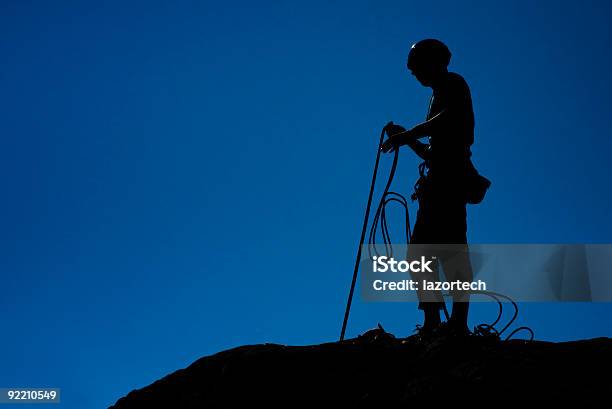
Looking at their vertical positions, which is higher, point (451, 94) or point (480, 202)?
point (451, 94)

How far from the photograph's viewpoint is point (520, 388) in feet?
19.0

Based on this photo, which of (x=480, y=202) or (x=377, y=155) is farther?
(x=377, y=155)

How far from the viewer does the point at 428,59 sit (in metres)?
7.95

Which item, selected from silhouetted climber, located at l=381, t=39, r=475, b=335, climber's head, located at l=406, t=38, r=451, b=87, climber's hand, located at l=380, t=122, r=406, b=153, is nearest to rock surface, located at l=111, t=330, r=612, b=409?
silhouetted climber, located at l=381, t=39, r=475, b=335

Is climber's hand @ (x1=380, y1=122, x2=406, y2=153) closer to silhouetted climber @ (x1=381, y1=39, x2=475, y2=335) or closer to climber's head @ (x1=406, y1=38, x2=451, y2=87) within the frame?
silhouetted climber @ (x1=381, y1=39, x2=475, y2=335)

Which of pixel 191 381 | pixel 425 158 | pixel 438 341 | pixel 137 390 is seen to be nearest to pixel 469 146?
pixel 425 158

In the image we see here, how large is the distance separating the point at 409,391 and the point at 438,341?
845 millimetres

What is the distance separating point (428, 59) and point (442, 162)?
1238mm

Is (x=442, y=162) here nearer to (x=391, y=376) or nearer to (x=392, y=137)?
(x=392, y=137)

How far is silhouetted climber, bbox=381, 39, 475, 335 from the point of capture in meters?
7.75

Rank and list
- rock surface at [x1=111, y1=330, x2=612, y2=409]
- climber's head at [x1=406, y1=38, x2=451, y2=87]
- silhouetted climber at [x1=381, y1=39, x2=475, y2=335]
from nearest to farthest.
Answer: rock surface at [x1=111, y1=330, x2=612, y2=409] < silhouetted climber at [x1=381, y1=39, x2=475, y2=335] < climber's head at [x1=406, y1=38, x2=451, y2=87]

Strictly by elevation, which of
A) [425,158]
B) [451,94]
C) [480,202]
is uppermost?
[451,94]

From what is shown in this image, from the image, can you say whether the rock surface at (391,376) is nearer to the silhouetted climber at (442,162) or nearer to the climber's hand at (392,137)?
the silhouetted climber at (442,162)

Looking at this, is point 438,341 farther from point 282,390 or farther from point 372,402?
point 282,390
